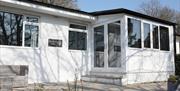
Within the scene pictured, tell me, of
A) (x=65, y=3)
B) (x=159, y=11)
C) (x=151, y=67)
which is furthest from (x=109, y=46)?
(x=159, y=11)

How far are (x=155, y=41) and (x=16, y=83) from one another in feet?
22.3

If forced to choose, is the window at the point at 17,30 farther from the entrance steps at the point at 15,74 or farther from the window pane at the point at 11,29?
the entrance steps at the point at 15,74

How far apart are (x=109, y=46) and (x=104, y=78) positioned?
59.3 inches

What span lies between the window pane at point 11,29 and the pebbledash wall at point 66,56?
0.18 metres

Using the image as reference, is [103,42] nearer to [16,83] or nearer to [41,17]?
[41,17]

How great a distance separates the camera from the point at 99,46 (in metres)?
11.9

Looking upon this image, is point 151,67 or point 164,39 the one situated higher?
point 164,39

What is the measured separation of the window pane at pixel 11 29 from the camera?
930 cm

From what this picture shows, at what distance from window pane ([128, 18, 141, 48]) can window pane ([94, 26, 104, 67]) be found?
1.35m

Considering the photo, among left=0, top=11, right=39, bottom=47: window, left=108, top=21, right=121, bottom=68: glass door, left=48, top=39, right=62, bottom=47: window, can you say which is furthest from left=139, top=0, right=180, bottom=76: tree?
left=0, top=11, right=39, bottom=47: window

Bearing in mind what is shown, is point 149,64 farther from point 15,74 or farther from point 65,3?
point 65,3

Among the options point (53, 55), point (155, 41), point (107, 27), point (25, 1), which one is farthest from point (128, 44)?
point (25, 1)

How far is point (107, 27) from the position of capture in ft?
37.4

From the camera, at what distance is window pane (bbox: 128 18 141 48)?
10.9m
